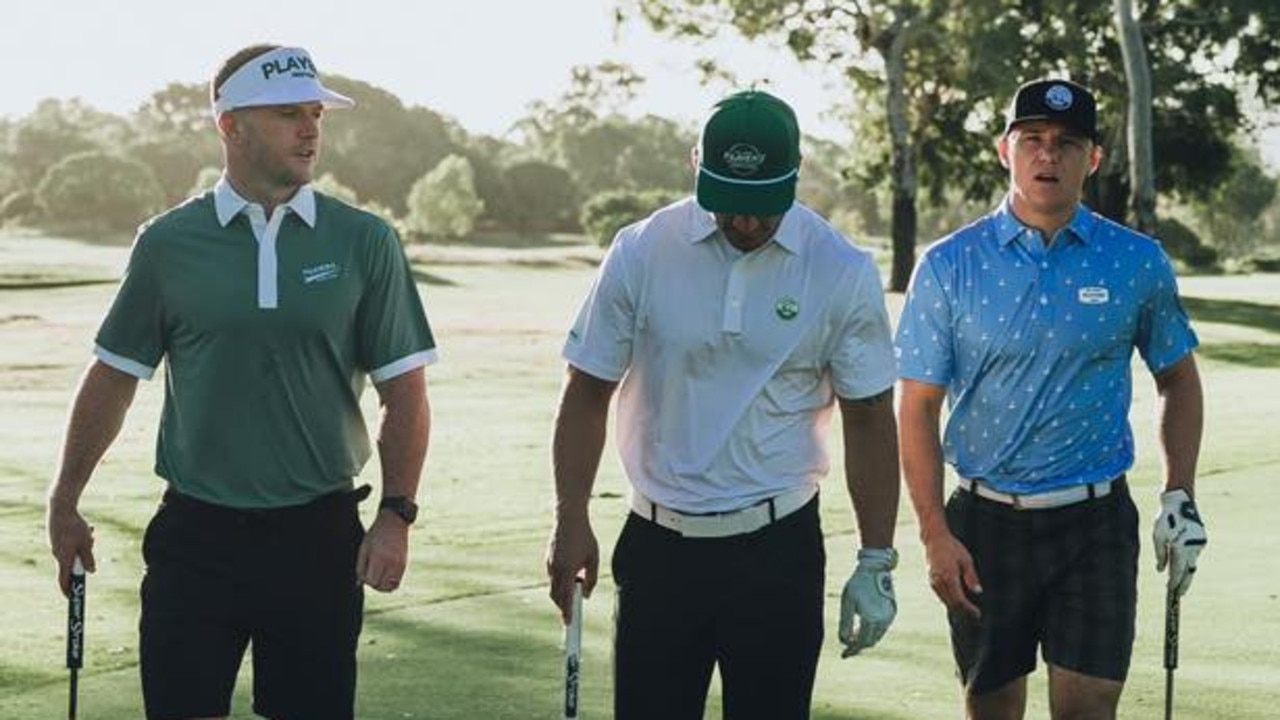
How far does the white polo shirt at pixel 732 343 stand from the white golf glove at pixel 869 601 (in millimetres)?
277

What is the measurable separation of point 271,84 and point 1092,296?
2.20m

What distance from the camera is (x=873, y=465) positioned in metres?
5.04

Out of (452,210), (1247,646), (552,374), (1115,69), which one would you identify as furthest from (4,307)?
(452,210)

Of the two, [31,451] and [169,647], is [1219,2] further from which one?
[169,647]

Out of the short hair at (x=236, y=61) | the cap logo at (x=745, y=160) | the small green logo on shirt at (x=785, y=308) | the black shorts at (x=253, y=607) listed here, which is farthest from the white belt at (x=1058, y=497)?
the short hair at (x=236, y=61)

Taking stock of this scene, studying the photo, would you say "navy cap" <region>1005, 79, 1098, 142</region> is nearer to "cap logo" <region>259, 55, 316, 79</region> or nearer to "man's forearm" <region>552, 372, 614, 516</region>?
"man's forearm" <region>552, 372, 614, 516</region>

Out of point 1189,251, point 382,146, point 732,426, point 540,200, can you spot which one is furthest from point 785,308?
point 382,146

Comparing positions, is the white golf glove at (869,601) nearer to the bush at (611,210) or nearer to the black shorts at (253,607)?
the black shorts at (253,607)

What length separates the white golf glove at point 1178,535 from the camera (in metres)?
Answer: 5.86

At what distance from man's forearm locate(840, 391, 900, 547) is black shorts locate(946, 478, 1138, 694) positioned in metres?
0.85

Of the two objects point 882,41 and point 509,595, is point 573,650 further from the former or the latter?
point 882,41

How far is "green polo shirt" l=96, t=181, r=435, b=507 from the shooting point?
16.8 feet

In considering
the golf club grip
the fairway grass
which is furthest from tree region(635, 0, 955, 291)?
the golf club grip

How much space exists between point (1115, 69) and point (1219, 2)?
3.99 metres
